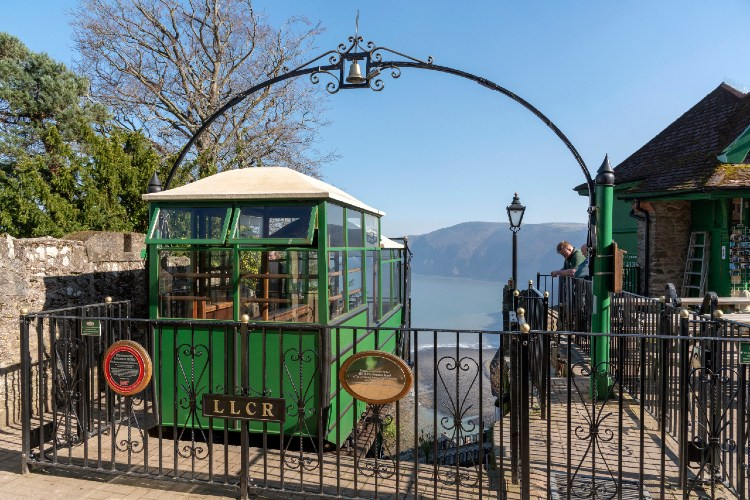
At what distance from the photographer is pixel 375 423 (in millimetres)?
4031

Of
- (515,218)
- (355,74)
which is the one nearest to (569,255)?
(515,218)

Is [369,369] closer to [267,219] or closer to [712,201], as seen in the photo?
[267,219]

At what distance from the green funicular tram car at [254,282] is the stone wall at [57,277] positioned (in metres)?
1.83

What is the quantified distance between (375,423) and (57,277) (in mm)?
4967

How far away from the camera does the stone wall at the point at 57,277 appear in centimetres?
593

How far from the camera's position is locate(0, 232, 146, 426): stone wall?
19.5 feet

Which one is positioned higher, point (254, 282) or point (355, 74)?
point (355, 74)

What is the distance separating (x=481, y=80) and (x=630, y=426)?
183 inches

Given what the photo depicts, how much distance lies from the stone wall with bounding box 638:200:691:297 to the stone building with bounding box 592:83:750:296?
0.08ft

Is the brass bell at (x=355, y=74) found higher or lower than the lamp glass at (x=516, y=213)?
higher

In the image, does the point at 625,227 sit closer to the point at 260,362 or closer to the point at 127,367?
the point at 260,362

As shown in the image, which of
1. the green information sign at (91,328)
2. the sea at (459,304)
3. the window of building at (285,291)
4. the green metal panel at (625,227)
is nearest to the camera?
the green information sign at (91,328)

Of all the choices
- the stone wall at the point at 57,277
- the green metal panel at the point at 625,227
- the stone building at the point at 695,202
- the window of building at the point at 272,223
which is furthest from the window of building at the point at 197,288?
the green metal panel at the point at 625,227

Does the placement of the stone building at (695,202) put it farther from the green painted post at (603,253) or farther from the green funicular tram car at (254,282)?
the green funicular tram car at (254,282)
